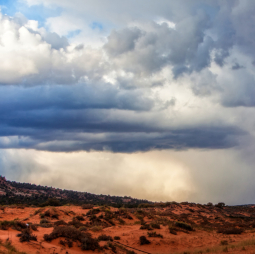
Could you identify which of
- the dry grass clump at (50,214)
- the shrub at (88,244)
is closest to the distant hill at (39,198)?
the dry grass clump at (50,214)

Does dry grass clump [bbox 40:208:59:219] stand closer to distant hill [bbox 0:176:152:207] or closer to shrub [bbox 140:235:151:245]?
shrub [bbox 140:235:151:245]

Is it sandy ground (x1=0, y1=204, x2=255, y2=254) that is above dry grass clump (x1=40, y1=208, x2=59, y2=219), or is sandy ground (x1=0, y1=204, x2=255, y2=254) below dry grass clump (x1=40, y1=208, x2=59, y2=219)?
below

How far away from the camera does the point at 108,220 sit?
155 ft

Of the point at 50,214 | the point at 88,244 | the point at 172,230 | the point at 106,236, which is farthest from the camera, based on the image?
the point at 50,214

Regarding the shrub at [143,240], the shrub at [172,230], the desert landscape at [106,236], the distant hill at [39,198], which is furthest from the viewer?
the distant hill at [39,198]

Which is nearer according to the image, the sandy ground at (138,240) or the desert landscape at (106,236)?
the sandy ground at (138,240)

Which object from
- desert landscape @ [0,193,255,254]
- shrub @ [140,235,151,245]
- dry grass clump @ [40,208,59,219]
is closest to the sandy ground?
desert landscape @ [0,193,255,254]

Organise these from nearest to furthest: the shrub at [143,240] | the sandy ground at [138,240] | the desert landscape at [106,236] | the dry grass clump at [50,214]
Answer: the sandy ground at [138,240] → the desert landscape at [106,236] → the shrub at [143,240] → the dry grass clump at [50,214]

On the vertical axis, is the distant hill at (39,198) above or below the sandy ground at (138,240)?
above

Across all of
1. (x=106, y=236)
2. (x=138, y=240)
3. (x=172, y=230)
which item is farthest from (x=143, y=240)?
(x=172, y=230)

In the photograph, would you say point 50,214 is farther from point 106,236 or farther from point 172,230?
point 172,230

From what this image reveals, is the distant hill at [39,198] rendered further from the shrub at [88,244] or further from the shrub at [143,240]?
the shrub at [88,244]

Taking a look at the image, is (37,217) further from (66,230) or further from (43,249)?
(43,249)

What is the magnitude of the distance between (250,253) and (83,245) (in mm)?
15721
